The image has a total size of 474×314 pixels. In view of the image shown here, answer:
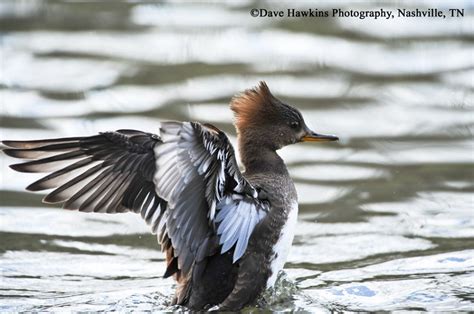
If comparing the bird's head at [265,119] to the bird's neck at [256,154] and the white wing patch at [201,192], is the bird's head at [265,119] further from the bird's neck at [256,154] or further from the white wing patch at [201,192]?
the white wing patch at [201,192]

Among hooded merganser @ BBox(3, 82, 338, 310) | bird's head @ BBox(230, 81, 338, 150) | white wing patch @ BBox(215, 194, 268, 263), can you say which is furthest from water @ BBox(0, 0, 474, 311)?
bird's head @ BBox(230, 81, 338, 150)

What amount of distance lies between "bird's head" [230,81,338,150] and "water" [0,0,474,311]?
100 cm

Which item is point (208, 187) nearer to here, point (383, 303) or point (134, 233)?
point (383, 303)

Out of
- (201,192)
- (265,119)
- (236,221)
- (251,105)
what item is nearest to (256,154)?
(265,119)

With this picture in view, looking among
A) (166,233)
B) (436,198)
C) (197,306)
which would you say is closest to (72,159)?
(166,233)

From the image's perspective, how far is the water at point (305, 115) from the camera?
7.27m

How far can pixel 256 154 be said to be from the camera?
7340 millimetres

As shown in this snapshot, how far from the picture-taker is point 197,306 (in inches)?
258

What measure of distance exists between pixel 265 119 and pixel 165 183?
158 cm

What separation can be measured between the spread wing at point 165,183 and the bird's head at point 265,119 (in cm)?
86

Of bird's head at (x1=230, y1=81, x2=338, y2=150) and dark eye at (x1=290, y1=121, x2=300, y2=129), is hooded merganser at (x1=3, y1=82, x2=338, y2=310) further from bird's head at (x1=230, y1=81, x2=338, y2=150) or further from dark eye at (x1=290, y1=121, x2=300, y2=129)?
dark eye at (x1=290, y1=121, x2=300, y2=129)

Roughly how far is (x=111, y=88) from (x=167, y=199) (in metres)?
4.89

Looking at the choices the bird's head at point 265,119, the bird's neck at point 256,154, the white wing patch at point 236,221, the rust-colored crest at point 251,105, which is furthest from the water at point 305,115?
the rust-colored crest at point 251,105

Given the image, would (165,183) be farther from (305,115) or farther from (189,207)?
(305,115)
